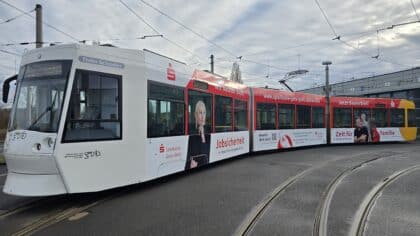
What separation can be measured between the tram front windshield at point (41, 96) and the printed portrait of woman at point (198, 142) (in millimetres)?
4045

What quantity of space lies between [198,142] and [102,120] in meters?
3.78

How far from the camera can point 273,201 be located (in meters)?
6.56

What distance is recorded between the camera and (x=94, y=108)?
6.39 meters

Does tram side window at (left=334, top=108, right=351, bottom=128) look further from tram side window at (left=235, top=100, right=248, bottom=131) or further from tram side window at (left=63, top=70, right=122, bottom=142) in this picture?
tram side window at (left=63, top=70, right=122, bottom=142)

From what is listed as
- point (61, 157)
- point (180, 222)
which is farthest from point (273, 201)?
point (61, 157)

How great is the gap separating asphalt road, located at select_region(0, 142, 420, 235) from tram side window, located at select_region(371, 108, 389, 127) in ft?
40.3

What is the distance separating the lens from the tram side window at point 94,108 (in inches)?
238

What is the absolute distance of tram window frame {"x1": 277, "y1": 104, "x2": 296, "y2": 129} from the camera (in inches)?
661

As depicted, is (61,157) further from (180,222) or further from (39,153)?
(180,222)

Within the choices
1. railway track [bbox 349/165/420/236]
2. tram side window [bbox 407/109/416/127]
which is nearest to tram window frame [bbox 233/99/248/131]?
railway track [bbox 349/165/420/236]

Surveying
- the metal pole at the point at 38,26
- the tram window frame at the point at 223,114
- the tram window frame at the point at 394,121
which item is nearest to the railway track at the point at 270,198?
the tram window frame at the point at 223,114

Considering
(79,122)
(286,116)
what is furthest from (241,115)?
(79,122)

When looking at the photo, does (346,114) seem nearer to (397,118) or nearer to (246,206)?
(397,118)

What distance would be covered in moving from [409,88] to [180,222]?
137ft
